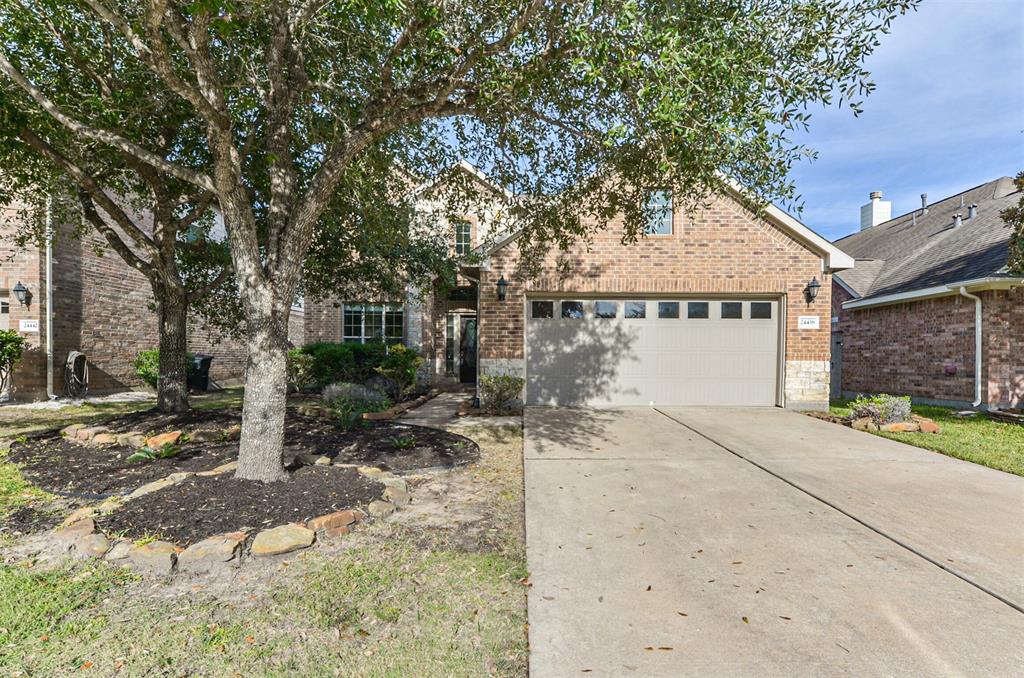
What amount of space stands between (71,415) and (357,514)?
819 cm

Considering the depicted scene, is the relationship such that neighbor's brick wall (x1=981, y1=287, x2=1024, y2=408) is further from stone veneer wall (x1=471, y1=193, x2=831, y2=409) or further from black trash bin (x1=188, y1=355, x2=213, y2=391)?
black trash bin (x1=188, y1=355, x2=213, y2=391)

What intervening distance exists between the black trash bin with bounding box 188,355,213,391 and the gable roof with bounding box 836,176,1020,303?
17275 mm

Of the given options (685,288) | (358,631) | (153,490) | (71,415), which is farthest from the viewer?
(685,288)

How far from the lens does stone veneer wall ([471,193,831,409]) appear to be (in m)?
9.93

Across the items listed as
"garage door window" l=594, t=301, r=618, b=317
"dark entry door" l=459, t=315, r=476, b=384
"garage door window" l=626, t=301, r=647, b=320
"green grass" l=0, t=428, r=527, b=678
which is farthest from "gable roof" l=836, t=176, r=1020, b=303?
"green grass" l=0, t=428, r=527, b=678

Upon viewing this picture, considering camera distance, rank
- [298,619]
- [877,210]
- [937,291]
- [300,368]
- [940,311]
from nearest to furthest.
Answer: [298,619] → [937,291] → [940,311] → [300,368] → [877,210]

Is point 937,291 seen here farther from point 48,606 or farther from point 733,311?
point 48,606

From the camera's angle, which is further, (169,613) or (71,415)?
(71,415)

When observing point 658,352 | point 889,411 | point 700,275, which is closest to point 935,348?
point 889,411

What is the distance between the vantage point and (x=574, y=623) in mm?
2428

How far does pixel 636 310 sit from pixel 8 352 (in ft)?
40.6

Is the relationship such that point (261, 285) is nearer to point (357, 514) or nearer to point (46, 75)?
point (357, 514)

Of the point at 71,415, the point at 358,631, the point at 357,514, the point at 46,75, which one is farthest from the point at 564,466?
the point at 71,415

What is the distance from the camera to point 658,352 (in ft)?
33.7
